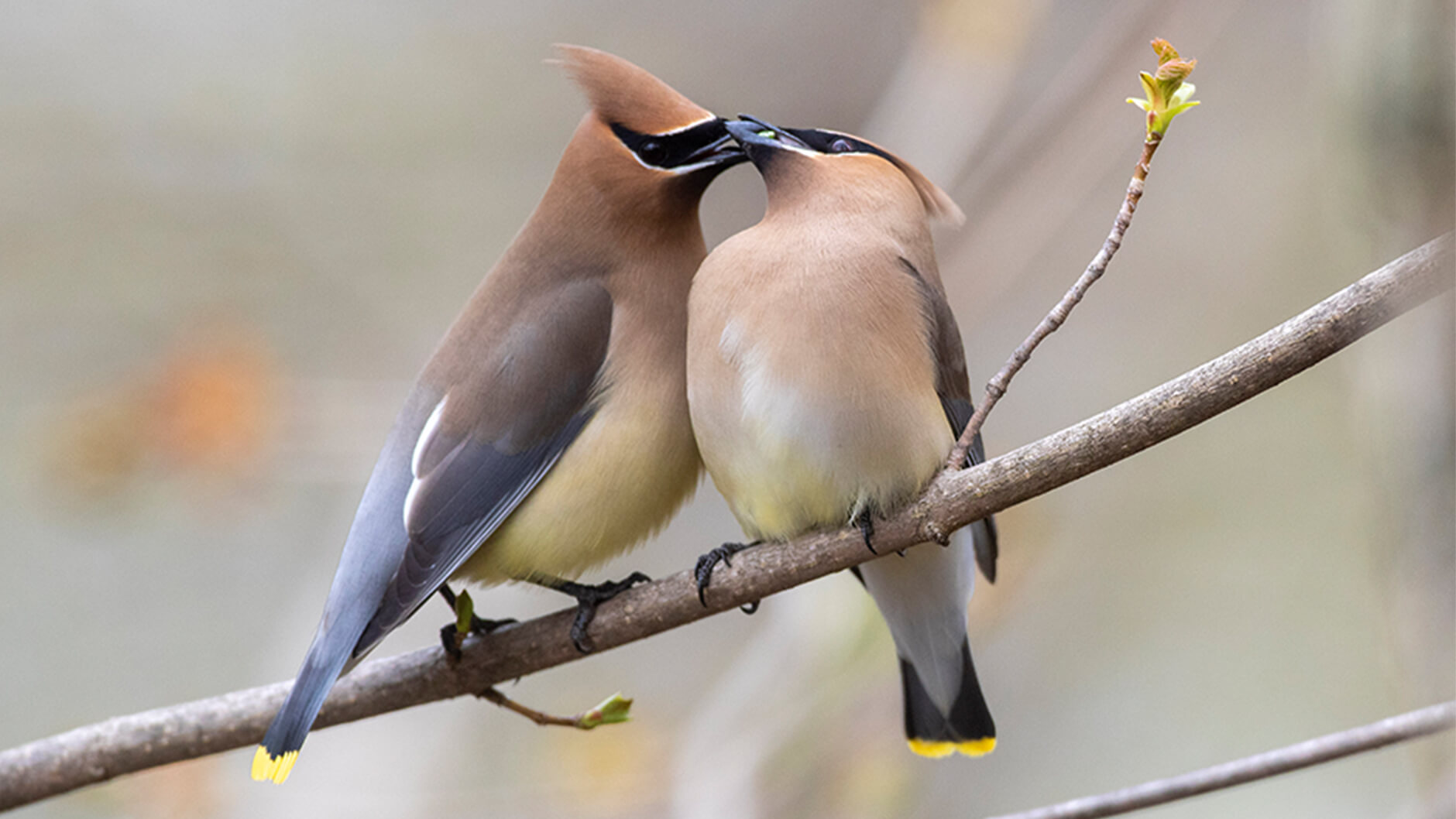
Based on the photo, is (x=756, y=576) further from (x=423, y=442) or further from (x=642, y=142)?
(x=642, y=142)

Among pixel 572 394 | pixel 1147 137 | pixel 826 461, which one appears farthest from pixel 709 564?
pixel 1147 137

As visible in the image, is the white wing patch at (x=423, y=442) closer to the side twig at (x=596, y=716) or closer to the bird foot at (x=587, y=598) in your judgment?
the bird foot at (x=587, y=598)

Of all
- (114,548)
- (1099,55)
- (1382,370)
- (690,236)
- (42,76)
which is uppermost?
(1382,370)

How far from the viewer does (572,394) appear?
2561 mm

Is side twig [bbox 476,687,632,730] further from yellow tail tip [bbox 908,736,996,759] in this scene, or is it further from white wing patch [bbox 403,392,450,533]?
yellow tail tip [bbox 908,736,996,759]

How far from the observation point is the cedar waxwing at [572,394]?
2492mm

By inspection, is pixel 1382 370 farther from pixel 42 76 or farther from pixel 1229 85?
pixel 42 76

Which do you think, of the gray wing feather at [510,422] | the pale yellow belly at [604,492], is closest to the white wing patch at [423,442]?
the gray wing feather at [510,422]

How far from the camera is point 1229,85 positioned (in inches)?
223

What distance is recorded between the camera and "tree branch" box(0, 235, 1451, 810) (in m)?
1.68

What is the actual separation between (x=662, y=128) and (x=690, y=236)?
0.22m

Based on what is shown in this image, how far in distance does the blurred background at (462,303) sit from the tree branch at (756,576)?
1250mm

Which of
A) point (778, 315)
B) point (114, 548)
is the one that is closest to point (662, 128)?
point (778, 315)

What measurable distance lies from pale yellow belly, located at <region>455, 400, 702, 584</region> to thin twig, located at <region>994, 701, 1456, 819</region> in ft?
2.67
